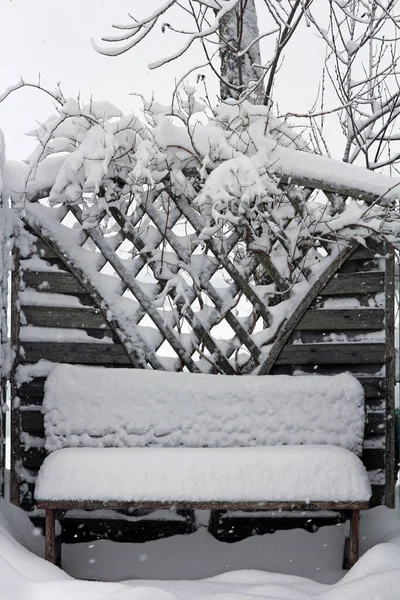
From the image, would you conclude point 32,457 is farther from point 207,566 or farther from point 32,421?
point 207,566

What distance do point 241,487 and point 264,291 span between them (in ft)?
3.80

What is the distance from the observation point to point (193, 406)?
11.3 ft

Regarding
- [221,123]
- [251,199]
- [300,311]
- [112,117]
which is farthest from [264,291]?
[112,117]

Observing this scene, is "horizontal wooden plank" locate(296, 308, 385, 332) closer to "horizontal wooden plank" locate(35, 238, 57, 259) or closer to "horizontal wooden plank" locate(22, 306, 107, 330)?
"horizontal wooden plank" locate(22, 306, 107, 330)

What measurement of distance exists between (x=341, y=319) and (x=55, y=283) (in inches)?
65.0

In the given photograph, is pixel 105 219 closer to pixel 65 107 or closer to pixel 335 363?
pixel 65 107

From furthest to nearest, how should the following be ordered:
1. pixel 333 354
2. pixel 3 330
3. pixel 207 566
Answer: pixel 333 354, pixel 3 330, pixel 207 566

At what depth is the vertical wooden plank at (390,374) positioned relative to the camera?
3656 mm

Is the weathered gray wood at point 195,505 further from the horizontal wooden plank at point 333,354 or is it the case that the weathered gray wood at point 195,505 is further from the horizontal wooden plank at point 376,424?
the horizontal wooden plank at point 333,354

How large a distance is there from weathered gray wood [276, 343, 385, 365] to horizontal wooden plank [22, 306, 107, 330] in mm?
1077

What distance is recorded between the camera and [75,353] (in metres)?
3.63

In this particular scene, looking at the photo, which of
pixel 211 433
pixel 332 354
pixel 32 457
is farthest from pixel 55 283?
pixel 332 354

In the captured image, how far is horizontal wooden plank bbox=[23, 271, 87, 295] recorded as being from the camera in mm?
3619

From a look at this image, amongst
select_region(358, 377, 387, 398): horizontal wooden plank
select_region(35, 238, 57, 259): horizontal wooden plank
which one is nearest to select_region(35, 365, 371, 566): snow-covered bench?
select_region(358, 377, 387, 398): horizontal wooden plank
